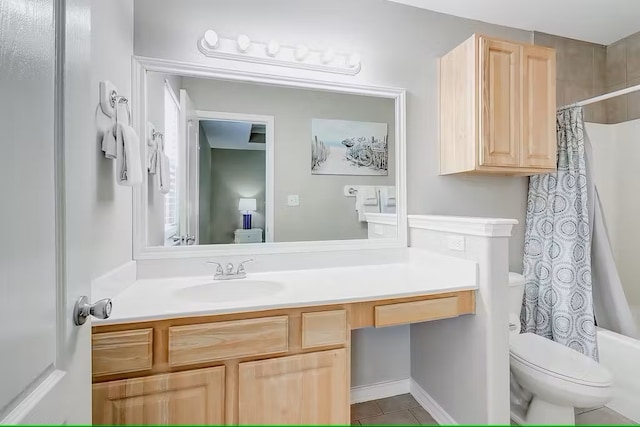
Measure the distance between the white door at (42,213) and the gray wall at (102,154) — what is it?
0.34 metres

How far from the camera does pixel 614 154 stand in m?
2.50

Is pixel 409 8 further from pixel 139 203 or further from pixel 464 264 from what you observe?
pixel 139 203

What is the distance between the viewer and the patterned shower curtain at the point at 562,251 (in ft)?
6.50

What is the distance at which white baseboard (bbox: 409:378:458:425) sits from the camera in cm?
173

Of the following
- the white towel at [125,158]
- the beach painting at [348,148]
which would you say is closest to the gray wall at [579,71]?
the beach painting at [348,148]

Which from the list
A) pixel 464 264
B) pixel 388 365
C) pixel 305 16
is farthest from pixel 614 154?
pixel 305 16

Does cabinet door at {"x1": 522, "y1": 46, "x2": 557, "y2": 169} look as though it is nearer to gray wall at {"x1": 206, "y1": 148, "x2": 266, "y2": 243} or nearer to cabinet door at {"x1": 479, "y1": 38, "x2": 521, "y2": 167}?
cabinet door at {"x1": 479, "y1": 38, "x2": 521, "y2": 167}

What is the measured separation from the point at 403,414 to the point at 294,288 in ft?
3.49

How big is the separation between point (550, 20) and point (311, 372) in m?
2.63

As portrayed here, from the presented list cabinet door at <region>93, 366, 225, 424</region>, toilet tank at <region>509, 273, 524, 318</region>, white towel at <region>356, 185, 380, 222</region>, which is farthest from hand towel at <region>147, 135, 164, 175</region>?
toilet tank at <region>509, 273, 524, 318</region>

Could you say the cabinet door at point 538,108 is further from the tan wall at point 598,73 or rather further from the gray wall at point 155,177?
the gray wall at point 155,177

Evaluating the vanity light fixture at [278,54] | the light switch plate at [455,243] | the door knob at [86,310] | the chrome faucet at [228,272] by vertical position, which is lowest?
the chrome faucet at [228,272]

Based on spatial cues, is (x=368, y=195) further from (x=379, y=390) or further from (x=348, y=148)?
(x=379, y=390)

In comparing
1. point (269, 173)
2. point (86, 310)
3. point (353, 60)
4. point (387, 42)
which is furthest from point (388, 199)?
point (86, 310)
